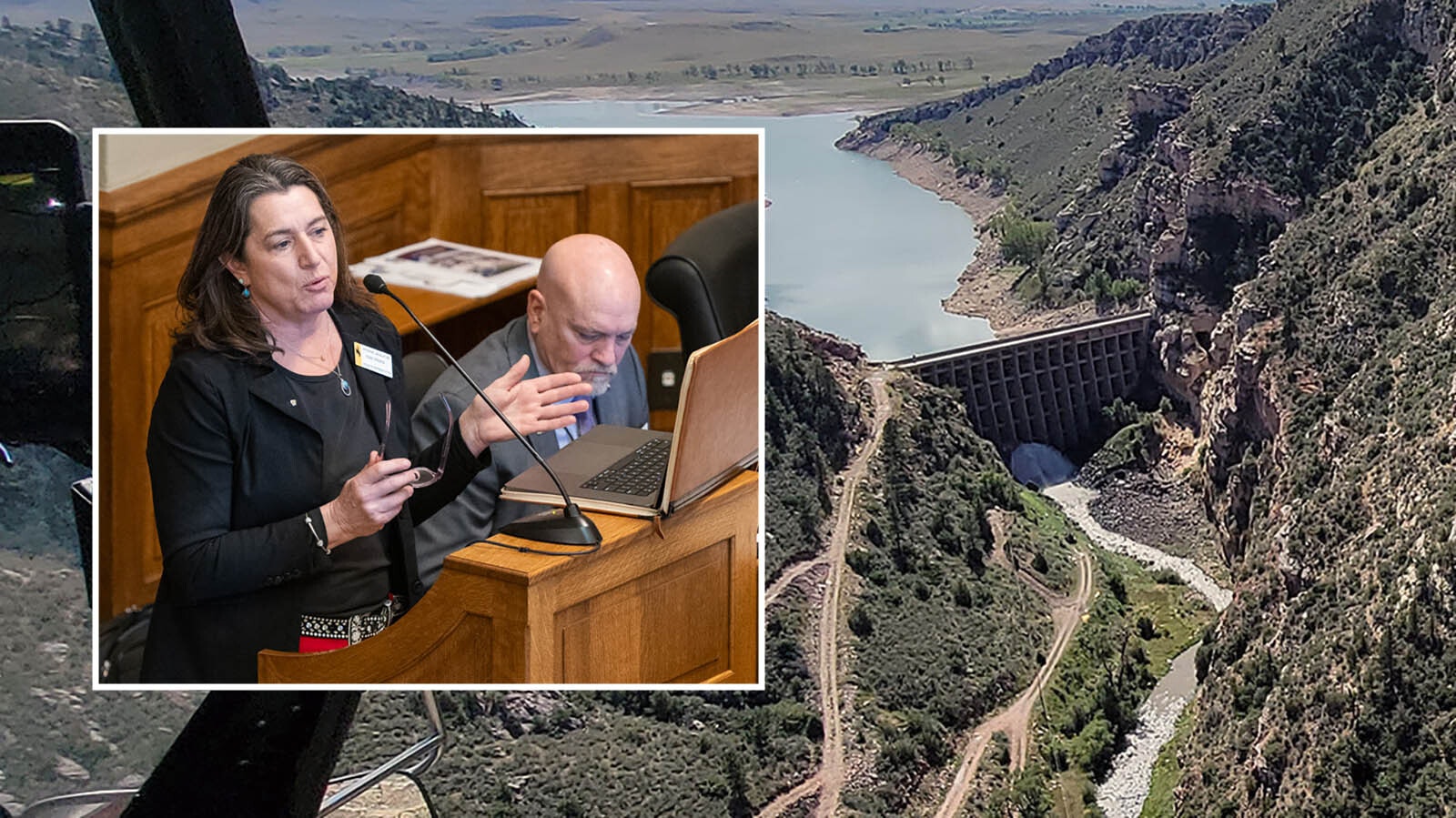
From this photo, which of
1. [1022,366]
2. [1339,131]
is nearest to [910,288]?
[1022,366]

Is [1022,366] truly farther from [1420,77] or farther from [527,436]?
[527,436]

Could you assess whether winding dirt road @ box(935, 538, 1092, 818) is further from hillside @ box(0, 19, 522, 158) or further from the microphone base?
the microphone base

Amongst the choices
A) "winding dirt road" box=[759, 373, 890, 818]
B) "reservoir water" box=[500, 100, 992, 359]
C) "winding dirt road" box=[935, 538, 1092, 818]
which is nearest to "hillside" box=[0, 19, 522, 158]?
"reservoir water" box=[500, 100, 992, 359]

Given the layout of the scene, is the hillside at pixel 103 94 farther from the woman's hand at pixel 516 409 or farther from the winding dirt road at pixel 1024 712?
the woman's hand at pixel 516 409

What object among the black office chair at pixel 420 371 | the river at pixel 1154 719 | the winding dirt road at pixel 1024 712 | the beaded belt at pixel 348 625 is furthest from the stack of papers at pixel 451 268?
the river at pixel 1154 719

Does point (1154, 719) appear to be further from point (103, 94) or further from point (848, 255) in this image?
point (103, 94)

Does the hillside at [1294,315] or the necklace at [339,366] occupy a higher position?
the necklace at [339,366]

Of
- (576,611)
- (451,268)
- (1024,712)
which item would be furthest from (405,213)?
(1024,712)

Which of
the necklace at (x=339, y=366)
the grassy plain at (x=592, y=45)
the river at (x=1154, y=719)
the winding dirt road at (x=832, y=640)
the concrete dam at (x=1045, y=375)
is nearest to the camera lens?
the necklace at (x=339, y=366)
